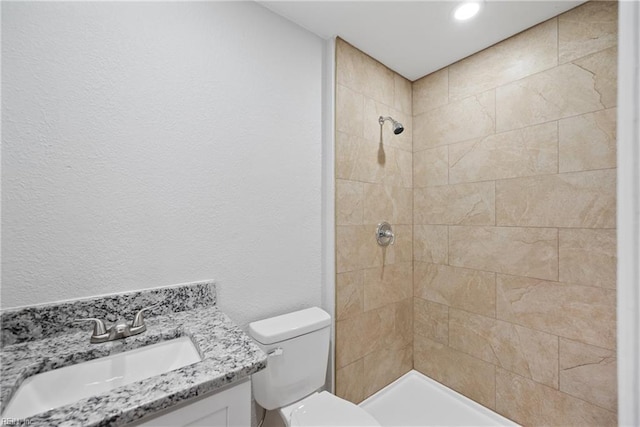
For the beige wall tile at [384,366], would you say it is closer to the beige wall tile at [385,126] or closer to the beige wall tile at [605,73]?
the beige wall tile at [385,126]

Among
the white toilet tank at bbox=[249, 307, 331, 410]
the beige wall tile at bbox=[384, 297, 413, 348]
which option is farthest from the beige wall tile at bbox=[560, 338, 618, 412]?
the white toilet tank at bbox=[249, 307, 331, 410]

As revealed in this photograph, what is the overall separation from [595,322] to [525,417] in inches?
27.5

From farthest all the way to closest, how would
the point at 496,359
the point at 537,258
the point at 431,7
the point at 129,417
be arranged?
the point at 496,359, the point at 537,258, the point at 431,7, the point at 129,417

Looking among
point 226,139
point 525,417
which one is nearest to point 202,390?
point 226,139

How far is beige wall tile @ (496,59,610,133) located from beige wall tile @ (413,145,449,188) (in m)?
0.37

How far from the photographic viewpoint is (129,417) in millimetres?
611

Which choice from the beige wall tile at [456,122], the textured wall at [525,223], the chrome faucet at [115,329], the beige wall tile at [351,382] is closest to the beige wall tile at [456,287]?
the textured wall at [525,223]

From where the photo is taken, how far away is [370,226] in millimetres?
1794

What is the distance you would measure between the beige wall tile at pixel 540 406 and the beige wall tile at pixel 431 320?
0.37 m

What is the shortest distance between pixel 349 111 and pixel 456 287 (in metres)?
1.37

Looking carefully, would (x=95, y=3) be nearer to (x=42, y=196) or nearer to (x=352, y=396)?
(x=42, y=196)

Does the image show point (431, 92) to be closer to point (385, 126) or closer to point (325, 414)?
point (385, 126)

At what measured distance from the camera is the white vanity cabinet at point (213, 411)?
67 centimetres

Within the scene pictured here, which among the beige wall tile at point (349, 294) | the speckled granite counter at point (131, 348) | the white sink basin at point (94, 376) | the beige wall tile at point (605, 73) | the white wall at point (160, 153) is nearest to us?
the speckled granite counter at point (131, 348)
